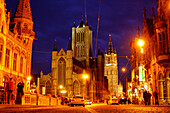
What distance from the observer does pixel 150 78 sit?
1208 inches

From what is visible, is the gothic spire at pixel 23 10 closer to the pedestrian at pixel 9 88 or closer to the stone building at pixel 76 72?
the stone building at pixel 76 72

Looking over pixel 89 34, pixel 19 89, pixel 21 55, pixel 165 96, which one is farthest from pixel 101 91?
pixel 19 89

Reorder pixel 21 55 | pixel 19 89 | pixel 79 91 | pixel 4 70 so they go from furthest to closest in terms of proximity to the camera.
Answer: pixel 79 91, pixel 21 55, pixel 4 70, pixel 19 89

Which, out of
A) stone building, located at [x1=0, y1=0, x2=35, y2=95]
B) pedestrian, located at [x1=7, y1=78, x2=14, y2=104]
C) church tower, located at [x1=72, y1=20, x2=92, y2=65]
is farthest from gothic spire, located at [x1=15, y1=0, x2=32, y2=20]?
church tower, located at [x1=72, y1=20, x2=92, y2=65]

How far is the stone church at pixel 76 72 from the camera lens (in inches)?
2682

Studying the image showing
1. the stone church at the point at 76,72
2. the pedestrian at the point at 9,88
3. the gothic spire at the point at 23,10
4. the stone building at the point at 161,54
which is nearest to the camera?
the pedestrian at the point at 9,88

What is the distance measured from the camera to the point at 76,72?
244ft

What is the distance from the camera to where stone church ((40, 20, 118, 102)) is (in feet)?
224

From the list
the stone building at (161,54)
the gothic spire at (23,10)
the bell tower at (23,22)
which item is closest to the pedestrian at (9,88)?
the stone building at (161,54)

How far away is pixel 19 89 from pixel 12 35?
48.8 feet

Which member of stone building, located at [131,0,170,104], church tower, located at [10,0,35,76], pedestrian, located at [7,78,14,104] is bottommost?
pedestrian, located at [7,78,14,104]

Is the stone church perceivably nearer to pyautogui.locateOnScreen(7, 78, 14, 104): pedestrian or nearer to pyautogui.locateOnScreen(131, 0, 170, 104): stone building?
pyautogui.locateOnScreen(131, 0, 170, 104): stone building

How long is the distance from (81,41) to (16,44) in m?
64.4

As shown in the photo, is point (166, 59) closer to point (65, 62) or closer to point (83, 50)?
point (65, 62)
